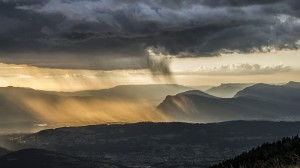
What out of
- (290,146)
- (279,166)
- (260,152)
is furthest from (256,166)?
(260,152)

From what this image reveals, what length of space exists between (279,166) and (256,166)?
500 cm

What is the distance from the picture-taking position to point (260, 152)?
515 ft

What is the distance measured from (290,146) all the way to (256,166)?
108 metres

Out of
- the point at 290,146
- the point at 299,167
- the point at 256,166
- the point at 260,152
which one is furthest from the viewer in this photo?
the point at 260,152

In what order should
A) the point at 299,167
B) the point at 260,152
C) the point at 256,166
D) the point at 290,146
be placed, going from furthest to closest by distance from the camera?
1. the point at 260,152
2. the point at 290,146
3. the point at 256,166
4. the point at 299,167

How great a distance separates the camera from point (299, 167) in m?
27.3

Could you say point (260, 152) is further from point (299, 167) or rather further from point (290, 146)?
point (299, 167)

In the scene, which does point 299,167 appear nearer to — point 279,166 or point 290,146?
point 279,166

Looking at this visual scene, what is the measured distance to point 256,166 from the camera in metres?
33.9

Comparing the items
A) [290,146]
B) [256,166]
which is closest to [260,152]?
[290,146]

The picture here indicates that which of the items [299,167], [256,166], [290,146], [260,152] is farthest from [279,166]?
[260,152]

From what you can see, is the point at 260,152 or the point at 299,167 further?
the point at 260,152

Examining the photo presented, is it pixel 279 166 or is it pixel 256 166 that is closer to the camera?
pixel 279 166

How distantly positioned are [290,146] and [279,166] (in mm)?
112560
